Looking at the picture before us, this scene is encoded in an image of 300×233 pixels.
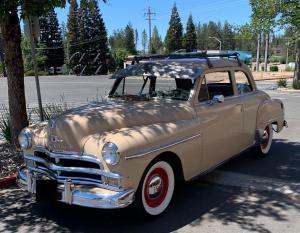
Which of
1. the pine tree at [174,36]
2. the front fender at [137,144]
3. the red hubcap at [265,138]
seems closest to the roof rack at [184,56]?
the red hubcap at [265,138]

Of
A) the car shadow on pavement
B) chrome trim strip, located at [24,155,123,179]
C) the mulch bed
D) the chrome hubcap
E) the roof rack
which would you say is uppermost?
the roof rack

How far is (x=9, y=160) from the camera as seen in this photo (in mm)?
6816

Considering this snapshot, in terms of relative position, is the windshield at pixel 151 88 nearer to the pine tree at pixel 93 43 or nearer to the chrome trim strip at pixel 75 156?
the chrome trim strip at pixel 75 156

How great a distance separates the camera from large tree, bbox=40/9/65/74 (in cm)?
8125

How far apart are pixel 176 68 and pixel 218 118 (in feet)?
2.96

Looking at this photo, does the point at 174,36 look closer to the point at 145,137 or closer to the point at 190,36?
the point at 190,36

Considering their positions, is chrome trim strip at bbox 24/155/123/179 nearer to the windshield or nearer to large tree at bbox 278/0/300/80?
the windshield

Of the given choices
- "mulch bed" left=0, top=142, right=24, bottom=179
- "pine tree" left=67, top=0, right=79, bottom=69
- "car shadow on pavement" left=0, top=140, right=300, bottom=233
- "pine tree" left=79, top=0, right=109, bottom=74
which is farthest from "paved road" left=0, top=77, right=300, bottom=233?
"pine tree" left=67, top=0, right=79, bottom=69

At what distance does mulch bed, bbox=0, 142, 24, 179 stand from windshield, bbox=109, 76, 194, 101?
75.4 inches

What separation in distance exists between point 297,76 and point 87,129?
2371 centimetres

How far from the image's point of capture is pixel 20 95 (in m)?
7.19

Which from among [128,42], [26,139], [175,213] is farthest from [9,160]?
[128,42]

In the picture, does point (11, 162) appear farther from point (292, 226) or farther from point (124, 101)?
point (292, 226)

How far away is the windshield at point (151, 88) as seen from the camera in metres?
5.58
